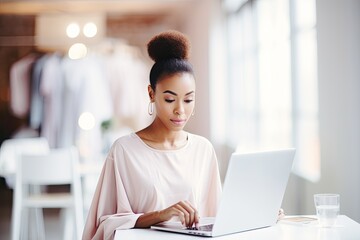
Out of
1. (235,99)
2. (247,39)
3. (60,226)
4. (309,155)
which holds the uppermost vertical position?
(247,39)

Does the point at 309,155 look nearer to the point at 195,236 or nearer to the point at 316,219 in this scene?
the point at 316,219

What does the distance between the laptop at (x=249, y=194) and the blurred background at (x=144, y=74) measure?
5.40 feet

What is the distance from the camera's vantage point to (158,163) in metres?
2.09

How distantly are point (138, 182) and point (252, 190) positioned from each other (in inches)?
15.4

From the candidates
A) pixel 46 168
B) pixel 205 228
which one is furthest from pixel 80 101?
pixel 205 228

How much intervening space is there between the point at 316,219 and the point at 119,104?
19.0 ft

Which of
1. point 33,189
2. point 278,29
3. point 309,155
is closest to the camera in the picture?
point 309,155

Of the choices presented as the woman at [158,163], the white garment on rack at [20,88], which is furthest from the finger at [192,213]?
the white garment on rack at [20,88]

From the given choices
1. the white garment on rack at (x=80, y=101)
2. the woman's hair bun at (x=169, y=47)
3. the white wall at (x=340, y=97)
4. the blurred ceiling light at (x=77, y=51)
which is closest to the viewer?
the woman's hair bun at (x=169, y=47)

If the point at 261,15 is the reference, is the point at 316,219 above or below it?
below

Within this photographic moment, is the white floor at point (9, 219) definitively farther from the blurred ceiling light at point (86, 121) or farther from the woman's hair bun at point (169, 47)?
the woman's hair bun at point (169, 47)

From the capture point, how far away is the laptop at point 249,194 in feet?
5.89

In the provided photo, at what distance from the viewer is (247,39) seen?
21.0ft

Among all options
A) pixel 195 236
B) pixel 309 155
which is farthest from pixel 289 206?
pixel 195 236
